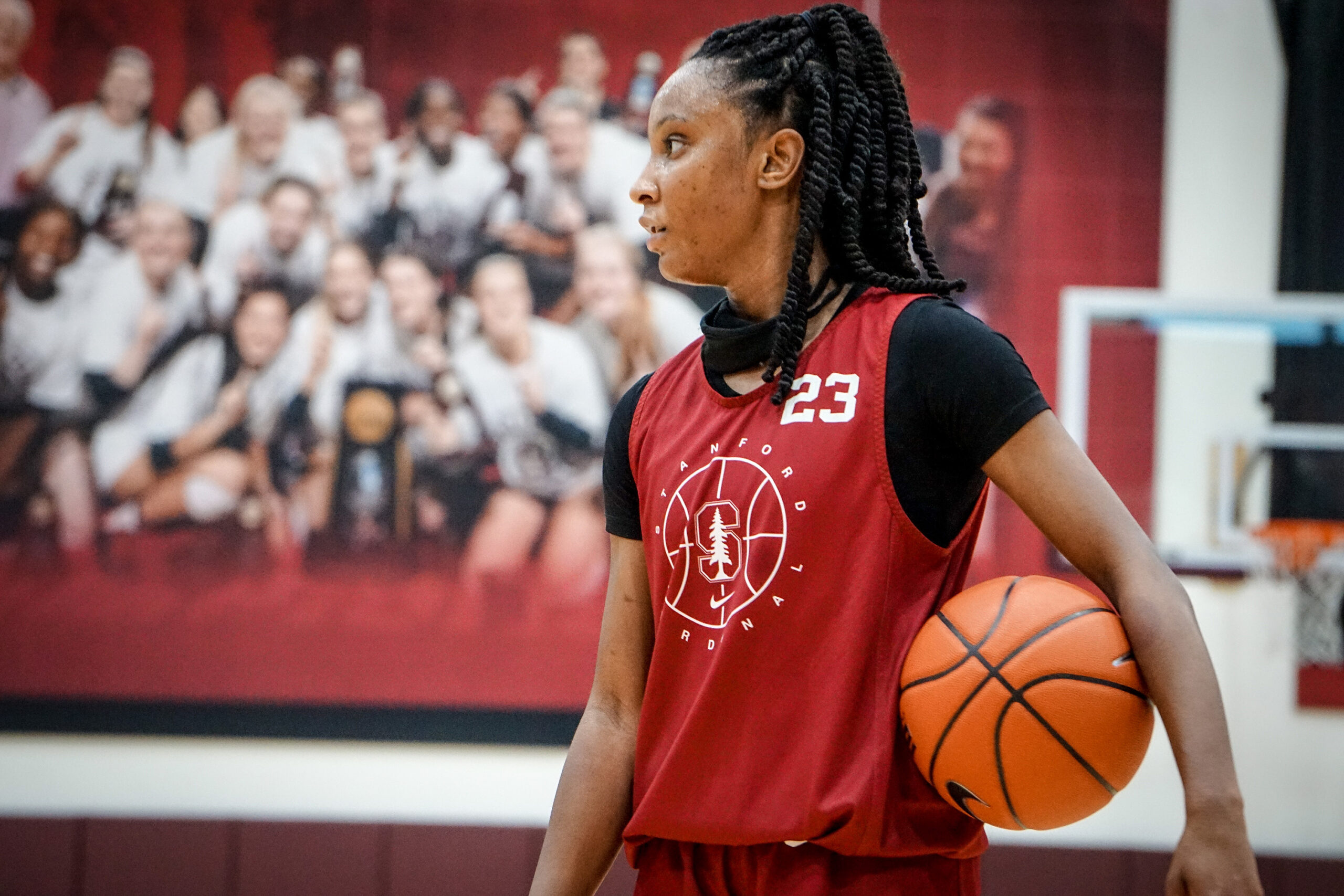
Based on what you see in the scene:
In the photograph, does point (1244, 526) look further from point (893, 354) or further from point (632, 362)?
point (893, 354)

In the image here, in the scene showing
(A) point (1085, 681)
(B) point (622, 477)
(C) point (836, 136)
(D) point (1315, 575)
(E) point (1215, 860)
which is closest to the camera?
(E) point (1215, 860)

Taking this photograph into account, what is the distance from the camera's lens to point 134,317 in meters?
3.19

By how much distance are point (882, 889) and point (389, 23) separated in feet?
9.51

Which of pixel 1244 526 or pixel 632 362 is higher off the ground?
pixel 632 362

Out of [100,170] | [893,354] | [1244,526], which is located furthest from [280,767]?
[1244,526]

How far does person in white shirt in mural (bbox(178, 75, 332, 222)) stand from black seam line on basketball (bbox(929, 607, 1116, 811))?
267cm

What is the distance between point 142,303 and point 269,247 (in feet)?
1.32

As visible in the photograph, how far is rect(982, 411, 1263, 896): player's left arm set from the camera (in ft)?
2.93

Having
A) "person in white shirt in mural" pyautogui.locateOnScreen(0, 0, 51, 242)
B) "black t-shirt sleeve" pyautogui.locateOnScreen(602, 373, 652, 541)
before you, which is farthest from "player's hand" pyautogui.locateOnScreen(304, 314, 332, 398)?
"black t-shirt sleeve" pyautogui.locateOnScreen(602, 373, 652, 541)

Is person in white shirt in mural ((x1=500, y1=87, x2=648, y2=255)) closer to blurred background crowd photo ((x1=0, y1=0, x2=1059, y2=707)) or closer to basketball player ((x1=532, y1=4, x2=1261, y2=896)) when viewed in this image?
blurred background crowd photo ((x1=0, y1=0, x2=1059, y2=707))

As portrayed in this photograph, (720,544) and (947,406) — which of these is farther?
(720,544)

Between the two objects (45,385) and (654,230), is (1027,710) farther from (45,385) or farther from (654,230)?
(45,385)

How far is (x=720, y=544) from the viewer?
1.18 metres

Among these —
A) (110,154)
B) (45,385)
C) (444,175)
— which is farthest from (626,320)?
(45,385)
